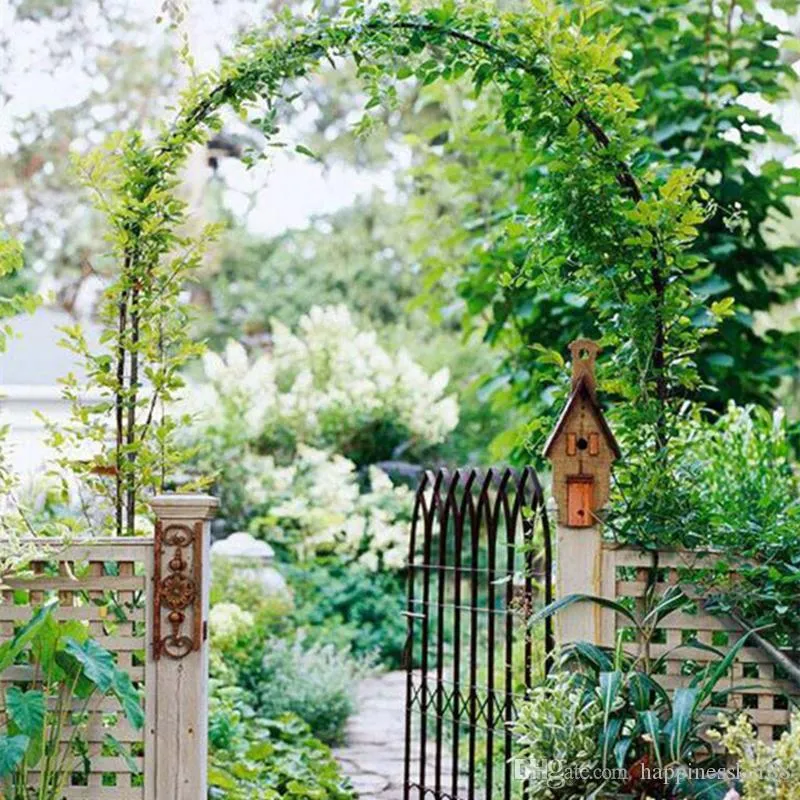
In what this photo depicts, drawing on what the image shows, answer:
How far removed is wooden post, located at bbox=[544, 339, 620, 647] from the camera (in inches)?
170

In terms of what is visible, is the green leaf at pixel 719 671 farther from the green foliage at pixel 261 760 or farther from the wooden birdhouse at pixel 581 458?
the green foliage at pixel 261 760

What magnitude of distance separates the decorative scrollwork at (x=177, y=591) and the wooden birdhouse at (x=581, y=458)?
127cm

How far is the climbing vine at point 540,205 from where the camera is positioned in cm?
454

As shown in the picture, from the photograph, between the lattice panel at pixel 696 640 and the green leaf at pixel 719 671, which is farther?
the lattice panel at pixel 696 640

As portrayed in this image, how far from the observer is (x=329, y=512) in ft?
32.6

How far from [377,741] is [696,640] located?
3242 millimetres

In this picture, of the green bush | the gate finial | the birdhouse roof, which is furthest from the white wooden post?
the green bush

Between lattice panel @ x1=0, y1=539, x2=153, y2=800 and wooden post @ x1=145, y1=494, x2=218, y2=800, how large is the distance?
46 millimetres

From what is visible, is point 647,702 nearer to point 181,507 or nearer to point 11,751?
point 181,507

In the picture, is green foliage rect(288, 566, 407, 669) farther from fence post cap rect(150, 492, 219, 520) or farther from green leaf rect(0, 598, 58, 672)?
green leaf rect(0, 598, 58, 672)

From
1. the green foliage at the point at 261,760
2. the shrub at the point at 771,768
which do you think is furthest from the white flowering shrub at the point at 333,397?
the shrub at the point at 771,768

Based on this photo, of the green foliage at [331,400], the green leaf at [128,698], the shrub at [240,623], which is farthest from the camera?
the green foliage at [331,400]

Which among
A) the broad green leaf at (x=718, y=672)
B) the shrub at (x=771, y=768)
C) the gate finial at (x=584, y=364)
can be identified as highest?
the gate finial at (x=584, y=364)

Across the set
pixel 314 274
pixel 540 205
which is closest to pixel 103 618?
pixel 540 205
